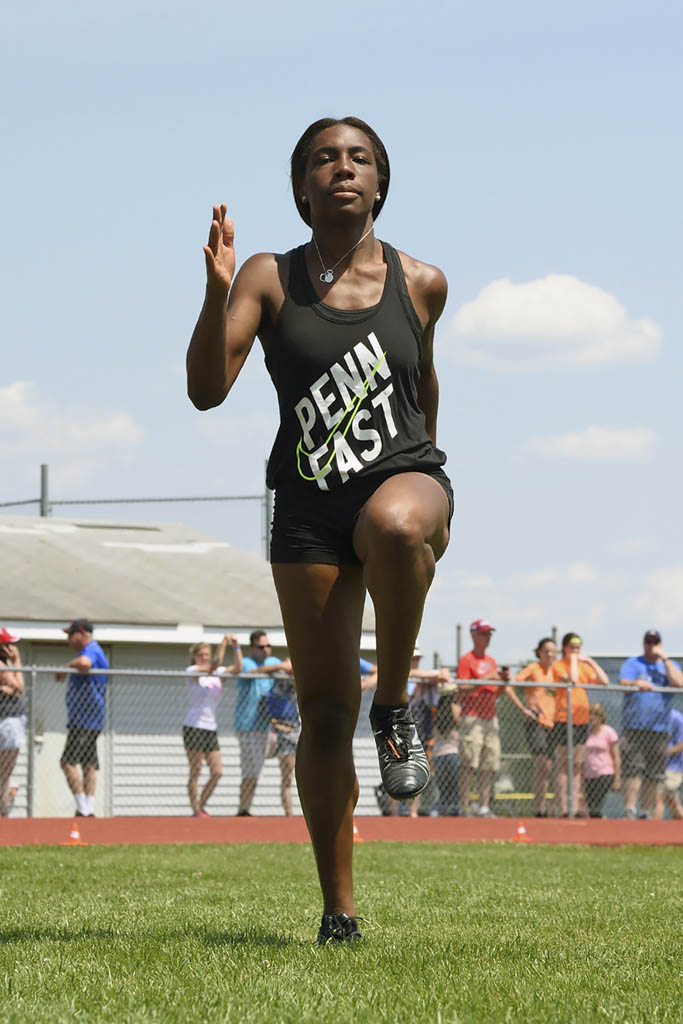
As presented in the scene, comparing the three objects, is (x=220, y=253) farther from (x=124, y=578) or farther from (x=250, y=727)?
(x=124, y=578)

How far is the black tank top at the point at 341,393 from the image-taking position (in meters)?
4.75

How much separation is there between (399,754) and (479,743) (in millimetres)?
12246

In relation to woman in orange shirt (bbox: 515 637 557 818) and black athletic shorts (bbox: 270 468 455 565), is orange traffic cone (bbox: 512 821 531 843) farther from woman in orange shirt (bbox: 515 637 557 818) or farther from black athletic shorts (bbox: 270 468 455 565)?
black athletic shorts (bbox: 270 468 455 565)

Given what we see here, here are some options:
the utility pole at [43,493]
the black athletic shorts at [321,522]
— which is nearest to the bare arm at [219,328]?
the black athletic shorts at [321,522]

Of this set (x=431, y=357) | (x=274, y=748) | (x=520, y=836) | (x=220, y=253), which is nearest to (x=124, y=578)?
(x=274, y=748)

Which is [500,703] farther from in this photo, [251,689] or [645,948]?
[645,948]

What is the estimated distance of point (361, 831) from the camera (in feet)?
51.3

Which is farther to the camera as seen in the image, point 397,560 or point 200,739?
point 200,739

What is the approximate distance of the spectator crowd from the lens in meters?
15.3

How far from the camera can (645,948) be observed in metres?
4.71

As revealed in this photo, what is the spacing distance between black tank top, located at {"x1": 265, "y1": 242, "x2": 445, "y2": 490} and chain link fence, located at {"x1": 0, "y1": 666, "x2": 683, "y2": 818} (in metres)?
10.7

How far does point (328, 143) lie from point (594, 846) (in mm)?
10778

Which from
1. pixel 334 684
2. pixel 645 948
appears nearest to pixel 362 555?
pixel 334 684

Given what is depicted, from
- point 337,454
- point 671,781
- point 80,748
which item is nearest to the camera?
point 337,454
